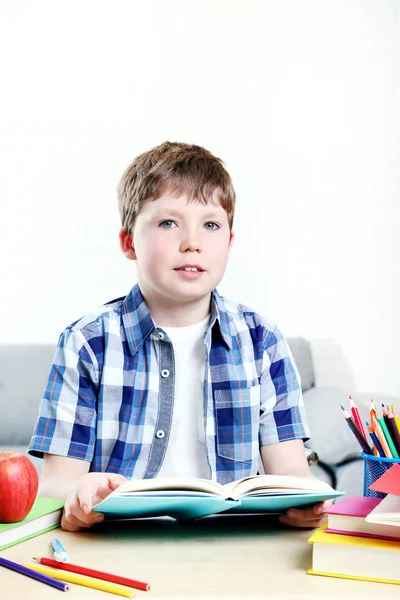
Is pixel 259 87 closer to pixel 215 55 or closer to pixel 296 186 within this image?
pixel 215 55

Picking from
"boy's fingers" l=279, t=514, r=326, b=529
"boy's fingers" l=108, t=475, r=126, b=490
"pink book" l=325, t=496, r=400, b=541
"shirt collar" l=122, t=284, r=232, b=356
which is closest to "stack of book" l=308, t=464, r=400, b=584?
"pink book" l=325, t=496, r=400, b=541

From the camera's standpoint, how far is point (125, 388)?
1217 mm

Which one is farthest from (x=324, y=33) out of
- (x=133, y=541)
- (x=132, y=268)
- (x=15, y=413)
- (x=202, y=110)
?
(x=133, y=541)

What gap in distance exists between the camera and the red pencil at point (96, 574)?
0.57m

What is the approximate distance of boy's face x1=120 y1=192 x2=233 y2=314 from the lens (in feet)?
3.88

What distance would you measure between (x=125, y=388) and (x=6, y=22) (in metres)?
2.29

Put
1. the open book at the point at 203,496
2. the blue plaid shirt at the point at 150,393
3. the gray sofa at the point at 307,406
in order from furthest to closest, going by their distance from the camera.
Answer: the gray sofa at the point at 307,406, the blue plaid shirt at the point at 150,393, the open book at the point at 203,496

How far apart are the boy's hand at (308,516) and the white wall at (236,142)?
2088 mm

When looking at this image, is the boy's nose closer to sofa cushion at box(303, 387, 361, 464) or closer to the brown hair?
the brown hair

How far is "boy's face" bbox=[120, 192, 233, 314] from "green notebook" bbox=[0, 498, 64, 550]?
18.4 inches

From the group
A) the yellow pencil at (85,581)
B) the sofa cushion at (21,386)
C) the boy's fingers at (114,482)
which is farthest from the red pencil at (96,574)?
the sofa cushion at (21,386)

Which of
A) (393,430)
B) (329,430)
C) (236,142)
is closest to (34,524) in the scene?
(393,430)

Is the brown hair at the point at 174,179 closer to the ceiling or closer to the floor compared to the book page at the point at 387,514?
closer to the ceiling

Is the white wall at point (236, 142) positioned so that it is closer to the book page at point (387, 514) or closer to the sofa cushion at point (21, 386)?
the sofa cushion at point (21, 386)
